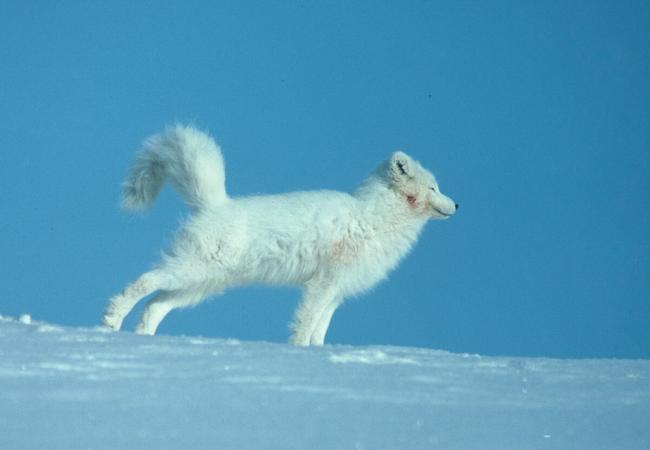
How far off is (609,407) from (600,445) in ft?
2.27

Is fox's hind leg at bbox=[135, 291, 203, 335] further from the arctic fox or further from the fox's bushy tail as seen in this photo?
the fox's bushy tail

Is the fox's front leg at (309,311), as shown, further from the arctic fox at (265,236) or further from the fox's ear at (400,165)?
the fox's ear at (400,165)

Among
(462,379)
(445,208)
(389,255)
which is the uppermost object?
(445,208)

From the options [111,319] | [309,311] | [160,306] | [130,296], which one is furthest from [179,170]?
[309,311]

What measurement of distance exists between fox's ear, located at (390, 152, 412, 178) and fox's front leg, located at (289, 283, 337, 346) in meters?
1.52

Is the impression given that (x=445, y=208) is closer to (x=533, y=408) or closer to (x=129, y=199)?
(x=129, y=199)

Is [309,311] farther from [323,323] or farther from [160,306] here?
[160,306]

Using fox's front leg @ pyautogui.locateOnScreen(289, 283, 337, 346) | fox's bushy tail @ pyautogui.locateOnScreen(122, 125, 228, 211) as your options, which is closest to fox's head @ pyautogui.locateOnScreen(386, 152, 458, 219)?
fox's front leg @ pyautogui.locateOnScreen(289, 283, 337, 346)

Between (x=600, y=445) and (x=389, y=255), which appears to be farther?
(x=389, y=255)

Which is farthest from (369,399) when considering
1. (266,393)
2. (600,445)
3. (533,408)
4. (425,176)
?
(425,176)

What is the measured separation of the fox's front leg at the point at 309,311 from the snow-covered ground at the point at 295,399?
3000 mm

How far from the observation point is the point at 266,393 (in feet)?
12.1

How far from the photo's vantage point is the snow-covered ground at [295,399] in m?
3.06

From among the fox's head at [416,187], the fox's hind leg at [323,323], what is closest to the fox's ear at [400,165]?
the fox's head at [416,187]
